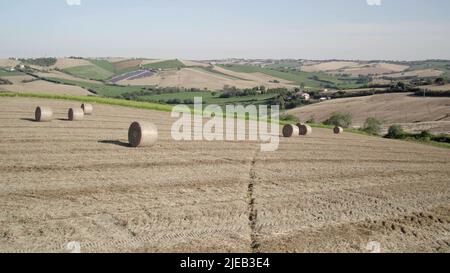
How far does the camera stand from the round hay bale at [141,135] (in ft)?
69.2

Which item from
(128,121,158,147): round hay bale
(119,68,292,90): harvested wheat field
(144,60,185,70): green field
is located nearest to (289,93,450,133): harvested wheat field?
(119,68,292,90): harvested wheat field

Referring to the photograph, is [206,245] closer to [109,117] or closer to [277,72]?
[109,117]

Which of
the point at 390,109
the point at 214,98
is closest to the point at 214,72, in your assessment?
the point at 214,98

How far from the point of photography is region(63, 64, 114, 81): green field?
125 meters

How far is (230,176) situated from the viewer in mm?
16312

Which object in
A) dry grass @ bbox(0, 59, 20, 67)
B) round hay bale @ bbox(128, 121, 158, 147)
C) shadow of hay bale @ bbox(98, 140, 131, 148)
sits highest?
dry grass @ bbox(0, 59, 20, 67)

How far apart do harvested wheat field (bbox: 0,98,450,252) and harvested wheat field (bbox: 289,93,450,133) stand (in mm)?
45451

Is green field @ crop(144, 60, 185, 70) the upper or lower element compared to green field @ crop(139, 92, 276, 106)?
upper

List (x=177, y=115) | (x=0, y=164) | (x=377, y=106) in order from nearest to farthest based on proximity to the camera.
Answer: (x=0, y=164) → (x=177, y=115) → (x=377, y=106)

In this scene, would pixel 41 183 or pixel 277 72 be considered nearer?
pixel 41 183

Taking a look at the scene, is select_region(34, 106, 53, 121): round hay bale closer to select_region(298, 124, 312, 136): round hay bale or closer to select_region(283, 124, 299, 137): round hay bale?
select_region(283, 124, 299, 137): round hay bale

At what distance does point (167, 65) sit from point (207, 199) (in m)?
143

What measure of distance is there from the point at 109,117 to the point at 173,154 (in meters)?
17.1

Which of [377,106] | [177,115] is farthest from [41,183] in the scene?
[377,106]
